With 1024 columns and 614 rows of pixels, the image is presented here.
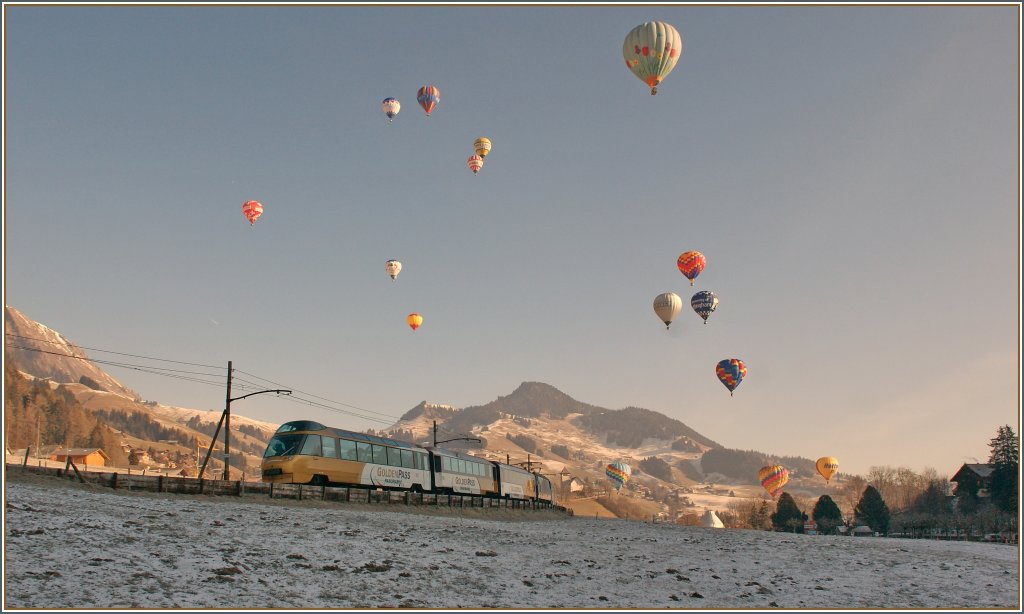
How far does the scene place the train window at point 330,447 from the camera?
36.8 meters

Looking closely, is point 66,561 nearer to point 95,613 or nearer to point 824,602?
point 95,613

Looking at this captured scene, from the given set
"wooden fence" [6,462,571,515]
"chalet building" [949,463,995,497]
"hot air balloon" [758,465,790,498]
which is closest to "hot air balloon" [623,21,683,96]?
"wooden fence" [6,462,571,515]

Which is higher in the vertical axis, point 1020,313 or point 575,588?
point 1020,313

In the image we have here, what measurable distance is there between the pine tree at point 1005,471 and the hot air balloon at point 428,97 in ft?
247

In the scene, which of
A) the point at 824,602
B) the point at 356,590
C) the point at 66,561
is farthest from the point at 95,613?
the point at 824,602

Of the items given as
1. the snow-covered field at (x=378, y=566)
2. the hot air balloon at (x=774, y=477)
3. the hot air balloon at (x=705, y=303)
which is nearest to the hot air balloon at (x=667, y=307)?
the hot air balloon at (x=705, y=303)

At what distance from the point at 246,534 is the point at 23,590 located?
24.7 feet

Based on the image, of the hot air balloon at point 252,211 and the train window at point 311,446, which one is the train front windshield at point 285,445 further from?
the hot air balloon at point 252,211

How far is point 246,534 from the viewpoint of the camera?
69.2 ft

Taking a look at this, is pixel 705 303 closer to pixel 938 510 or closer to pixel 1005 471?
pixel 1005 471

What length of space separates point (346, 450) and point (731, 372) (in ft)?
151

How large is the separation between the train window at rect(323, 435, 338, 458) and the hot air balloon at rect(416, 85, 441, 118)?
45644 mm

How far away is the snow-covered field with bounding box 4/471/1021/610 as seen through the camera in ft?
50.9

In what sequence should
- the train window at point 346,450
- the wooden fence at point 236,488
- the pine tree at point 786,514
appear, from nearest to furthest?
the wooden fence at point 236,488 → the train window at point 346,450 → the pine tree at point 786,514
